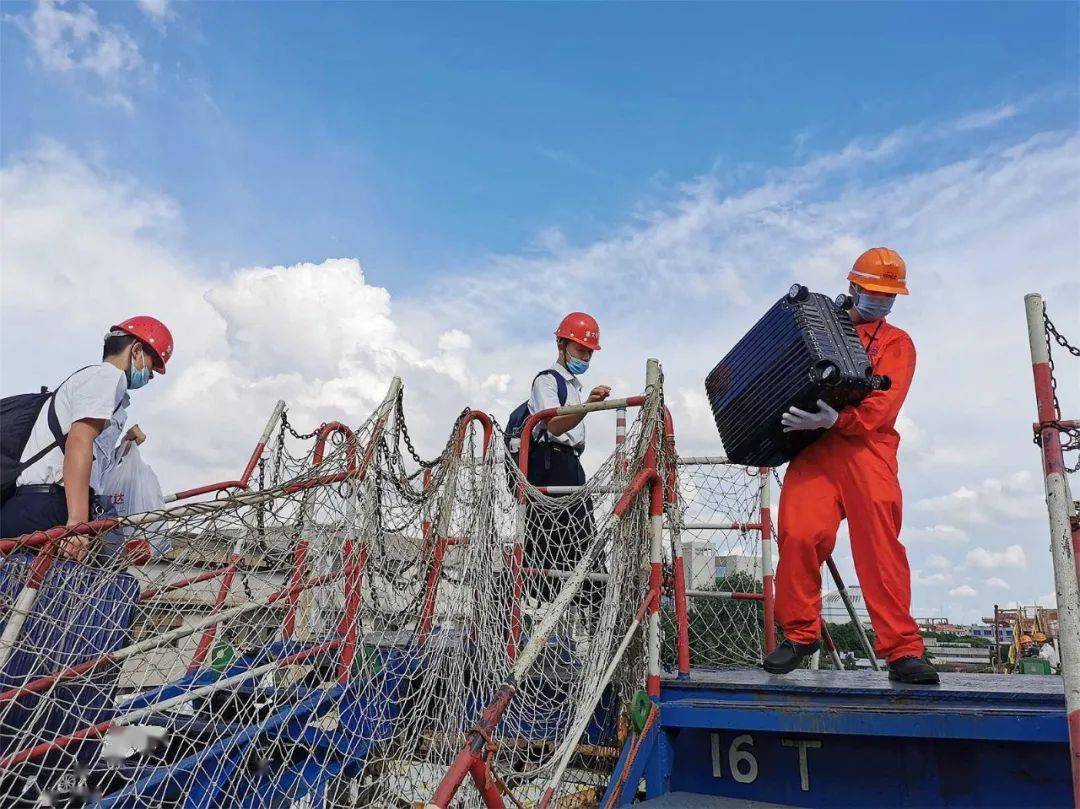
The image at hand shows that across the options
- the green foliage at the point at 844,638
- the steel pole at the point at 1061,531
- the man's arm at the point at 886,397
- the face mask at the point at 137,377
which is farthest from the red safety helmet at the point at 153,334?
the green foliage at the point at 844,638

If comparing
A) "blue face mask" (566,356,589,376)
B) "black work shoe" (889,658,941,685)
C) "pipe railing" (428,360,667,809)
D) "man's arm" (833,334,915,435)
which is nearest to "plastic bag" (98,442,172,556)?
"pipe railing" (428,360,667,809)

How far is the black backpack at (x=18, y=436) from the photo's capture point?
3.57 metres

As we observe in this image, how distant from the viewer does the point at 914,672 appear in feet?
12.0

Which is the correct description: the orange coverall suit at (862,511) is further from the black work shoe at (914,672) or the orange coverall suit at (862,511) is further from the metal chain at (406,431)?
the metal chain at (406,431)

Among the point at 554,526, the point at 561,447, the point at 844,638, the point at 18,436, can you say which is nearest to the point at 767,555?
the point at 561,447

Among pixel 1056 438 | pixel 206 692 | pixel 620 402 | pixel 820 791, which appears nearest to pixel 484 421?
pixel 620 402

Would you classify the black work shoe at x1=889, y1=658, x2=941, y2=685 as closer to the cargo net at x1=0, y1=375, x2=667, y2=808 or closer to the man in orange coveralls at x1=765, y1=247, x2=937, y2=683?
the man in orange coveralls at x1=765, y1=247, x2=937, y2=683

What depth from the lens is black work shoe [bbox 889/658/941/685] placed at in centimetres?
365

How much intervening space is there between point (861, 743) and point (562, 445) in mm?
2521

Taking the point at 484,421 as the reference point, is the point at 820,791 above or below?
below

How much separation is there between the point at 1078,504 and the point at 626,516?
196 centimetres

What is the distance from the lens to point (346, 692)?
12.2ft

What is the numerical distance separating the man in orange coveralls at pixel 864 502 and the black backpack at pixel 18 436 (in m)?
3.40

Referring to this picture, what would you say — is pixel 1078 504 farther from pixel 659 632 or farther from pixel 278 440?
pixel 278 440
